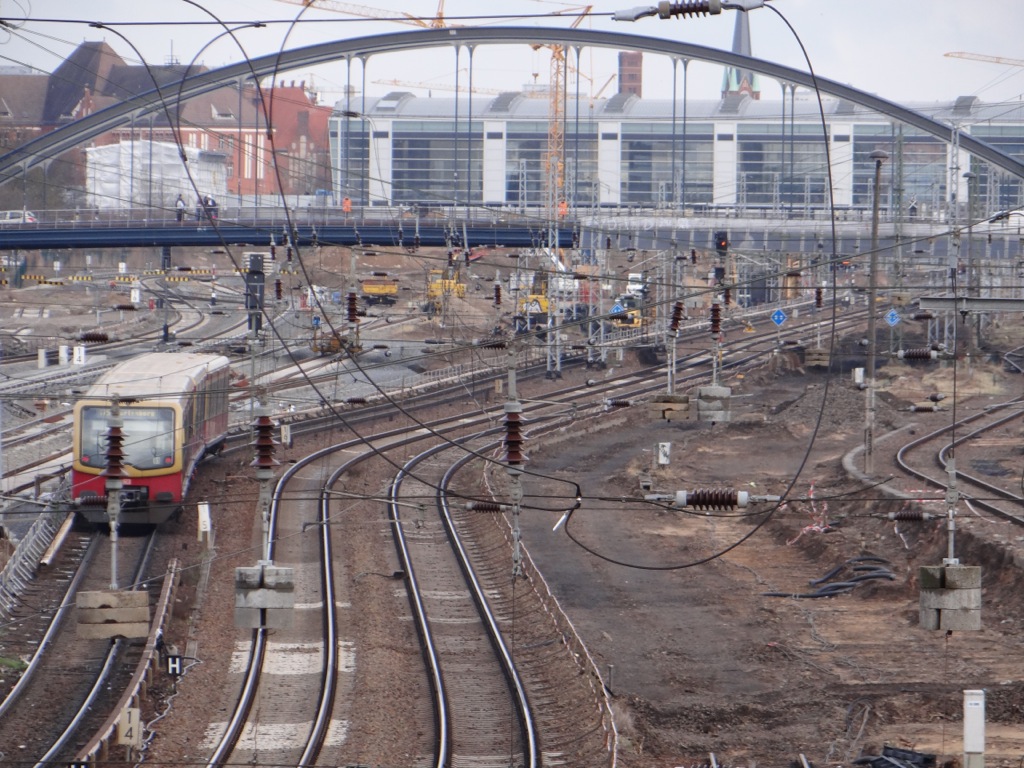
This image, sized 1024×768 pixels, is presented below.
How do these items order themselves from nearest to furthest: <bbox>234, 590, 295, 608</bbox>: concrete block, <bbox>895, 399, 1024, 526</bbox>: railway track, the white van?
1. <bbox>234, 590, 295, 608</bbox>: concrete block
2. <bbox>895, 399, 1024, 526</bbox>: railway track
3. the white van

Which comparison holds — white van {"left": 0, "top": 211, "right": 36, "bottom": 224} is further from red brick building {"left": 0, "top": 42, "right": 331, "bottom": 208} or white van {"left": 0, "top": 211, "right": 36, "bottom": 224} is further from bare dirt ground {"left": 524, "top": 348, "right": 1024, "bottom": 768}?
bare dirt ground {"left": 524, "top": 348, "right": 1024, "bottom": 768}

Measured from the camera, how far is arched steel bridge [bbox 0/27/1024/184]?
64875 mm

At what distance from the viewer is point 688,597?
24797 mm

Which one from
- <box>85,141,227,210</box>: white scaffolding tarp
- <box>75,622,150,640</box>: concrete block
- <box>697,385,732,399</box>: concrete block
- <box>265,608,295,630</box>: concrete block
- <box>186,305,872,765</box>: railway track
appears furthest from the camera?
<box>85,141,227,210</box>: white scaffolding tarp

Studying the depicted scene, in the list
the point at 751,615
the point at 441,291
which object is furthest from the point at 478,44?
the point at 751,615

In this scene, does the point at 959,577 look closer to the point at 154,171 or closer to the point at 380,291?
the point at 380,291

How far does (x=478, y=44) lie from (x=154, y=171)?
132ft

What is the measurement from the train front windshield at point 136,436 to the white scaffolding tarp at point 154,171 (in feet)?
227

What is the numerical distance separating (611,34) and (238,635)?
5145 cm

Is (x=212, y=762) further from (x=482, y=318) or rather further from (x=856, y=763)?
(x=482, y=318)

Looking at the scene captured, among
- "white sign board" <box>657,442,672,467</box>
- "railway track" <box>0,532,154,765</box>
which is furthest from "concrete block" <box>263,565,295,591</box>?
"white sign board" <box>657,442,672,467</box>

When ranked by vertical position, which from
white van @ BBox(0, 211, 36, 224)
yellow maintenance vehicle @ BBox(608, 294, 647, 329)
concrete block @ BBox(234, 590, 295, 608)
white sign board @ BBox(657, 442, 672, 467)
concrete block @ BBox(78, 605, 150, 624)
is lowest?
white sign board @ BBox(657, 442, 672, 467)

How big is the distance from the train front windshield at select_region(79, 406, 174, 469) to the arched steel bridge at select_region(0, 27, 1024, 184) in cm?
4070

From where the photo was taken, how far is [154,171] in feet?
327
